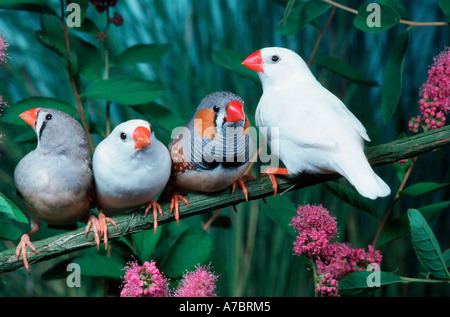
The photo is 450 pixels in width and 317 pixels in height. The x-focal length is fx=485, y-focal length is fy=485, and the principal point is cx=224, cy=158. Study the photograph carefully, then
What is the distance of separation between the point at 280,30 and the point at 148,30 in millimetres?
582

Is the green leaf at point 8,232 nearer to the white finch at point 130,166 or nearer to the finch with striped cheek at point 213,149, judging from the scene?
the white finch at point 130,166

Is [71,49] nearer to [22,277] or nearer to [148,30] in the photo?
[148,30]

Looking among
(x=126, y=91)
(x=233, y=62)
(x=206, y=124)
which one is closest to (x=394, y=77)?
(x=233, y=62)

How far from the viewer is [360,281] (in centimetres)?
86

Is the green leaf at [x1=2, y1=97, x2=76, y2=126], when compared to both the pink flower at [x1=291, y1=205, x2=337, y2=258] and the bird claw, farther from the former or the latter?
the pink flower at [x1=291, y1=205, x2=337, y2=258]

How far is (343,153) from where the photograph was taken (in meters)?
0.76

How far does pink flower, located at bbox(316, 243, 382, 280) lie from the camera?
906 millimetres

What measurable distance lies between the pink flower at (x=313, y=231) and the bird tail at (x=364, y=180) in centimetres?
14

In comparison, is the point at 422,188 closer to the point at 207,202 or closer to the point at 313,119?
the point at 313,119

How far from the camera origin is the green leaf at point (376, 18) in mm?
950

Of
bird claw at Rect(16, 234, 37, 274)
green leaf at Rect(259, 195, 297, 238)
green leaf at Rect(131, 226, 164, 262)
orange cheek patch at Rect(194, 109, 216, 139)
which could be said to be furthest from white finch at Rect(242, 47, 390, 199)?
bird claw at Rect(16, 234, 37, 274)

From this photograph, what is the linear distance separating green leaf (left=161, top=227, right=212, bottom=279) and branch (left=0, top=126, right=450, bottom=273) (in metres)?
0.18

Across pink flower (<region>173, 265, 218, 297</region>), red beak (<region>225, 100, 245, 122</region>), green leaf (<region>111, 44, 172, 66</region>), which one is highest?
green leaf (<region>111, 44, 172, 66</region>)
